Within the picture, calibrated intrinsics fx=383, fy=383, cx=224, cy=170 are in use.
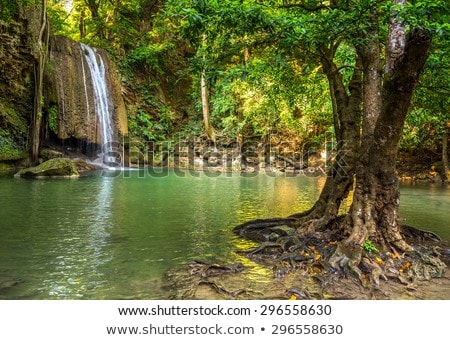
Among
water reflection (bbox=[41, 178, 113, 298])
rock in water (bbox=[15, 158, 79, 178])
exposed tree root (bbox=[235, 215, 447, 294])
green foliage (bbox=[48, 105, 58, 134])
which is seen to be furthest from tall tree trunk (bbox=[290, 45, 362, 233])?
green foliage (bbox=[48, 105, 58, 134])

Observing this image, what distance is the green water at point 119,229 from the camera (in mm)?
5168

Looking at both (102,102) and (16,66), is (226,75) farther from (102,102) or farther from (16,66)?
(102,102)

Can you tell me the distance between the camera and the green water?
5168 mm

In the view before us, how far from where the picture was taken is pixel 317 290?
4898 mm

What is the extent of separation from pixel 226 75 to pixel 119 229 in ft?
13.3

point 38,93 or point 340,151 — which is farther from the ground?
point 38,93

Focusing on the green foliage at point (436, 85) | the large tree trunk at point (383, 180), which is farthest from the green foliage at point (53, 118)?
the large tree trunk at point (383, 180)

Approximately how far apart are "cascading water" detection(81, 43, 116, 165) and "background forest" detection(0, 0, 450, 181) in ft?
9.10

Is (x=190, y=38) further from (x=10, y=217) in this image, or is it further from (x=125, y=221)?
(x=10, y=217)

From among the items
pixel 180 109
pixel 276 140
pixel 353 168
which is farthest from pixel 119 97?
pixel 353 168

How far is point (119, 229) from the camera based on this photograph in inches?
323

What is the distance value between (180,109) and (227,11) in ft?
95.8

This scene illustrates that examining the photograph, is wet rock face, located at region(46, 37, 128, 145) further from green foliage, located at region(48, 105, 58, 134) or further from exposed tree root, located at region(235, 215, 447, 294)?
exposed tree root, located at region(235, 215, 447, 294)

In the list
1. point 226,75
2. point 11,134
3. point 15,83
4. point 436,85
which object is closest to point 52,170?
point 11,134
